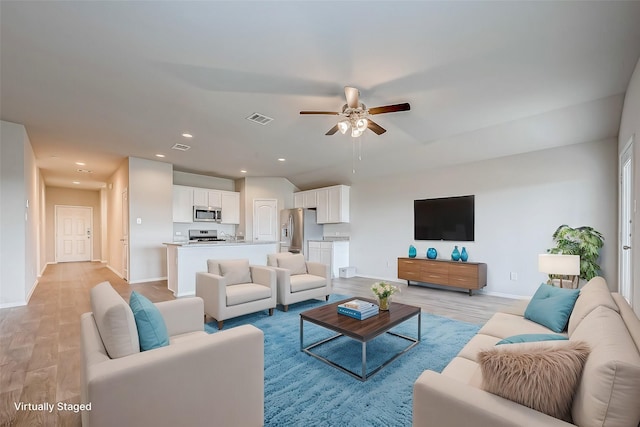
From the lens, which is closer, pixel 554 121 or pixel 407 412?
pixel 407 412

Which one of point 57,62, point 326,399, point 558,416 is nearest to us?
point 558,416

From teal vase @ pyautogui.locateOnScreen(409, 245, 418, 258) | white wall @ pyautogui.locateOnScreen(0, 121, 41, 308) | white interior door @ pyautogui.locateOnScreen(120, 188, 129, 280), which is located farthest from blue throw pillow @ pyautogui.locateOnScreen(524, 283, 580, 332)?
white interior door @ pyautogui.locateOnScreen(120, 188, 129, 280)

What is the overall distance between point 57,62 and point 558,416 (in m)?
4.14

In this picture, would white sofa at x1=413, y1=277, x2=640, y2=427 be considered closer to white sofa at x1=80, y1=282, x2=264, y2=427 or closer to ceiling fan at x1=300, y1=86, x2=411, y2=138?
white sofa at x1=80, y1=282, x2=264, y2=427

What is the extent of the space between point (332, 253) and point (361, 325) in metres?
4.40

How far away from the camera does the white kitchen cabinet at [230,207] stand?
311 inches

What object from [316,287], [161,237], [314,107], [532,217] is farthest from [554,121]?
[161,237]

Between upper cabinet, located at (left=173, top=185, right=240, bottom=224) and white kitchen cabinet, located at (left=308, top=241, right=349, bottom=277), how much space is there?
2.53 metres

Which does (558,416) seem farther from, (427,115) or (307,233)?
(307,233)

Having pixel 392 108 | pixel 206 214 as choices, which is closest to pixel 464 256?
pixel 392 108

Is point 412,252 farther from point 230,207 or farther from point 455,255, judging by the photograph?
point 230,207

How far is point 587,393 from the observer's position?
943 mm

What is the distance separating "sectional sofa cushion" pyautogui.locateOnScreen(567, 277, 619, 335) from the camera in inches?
66.7

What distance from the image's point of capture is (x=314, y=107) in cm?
342
